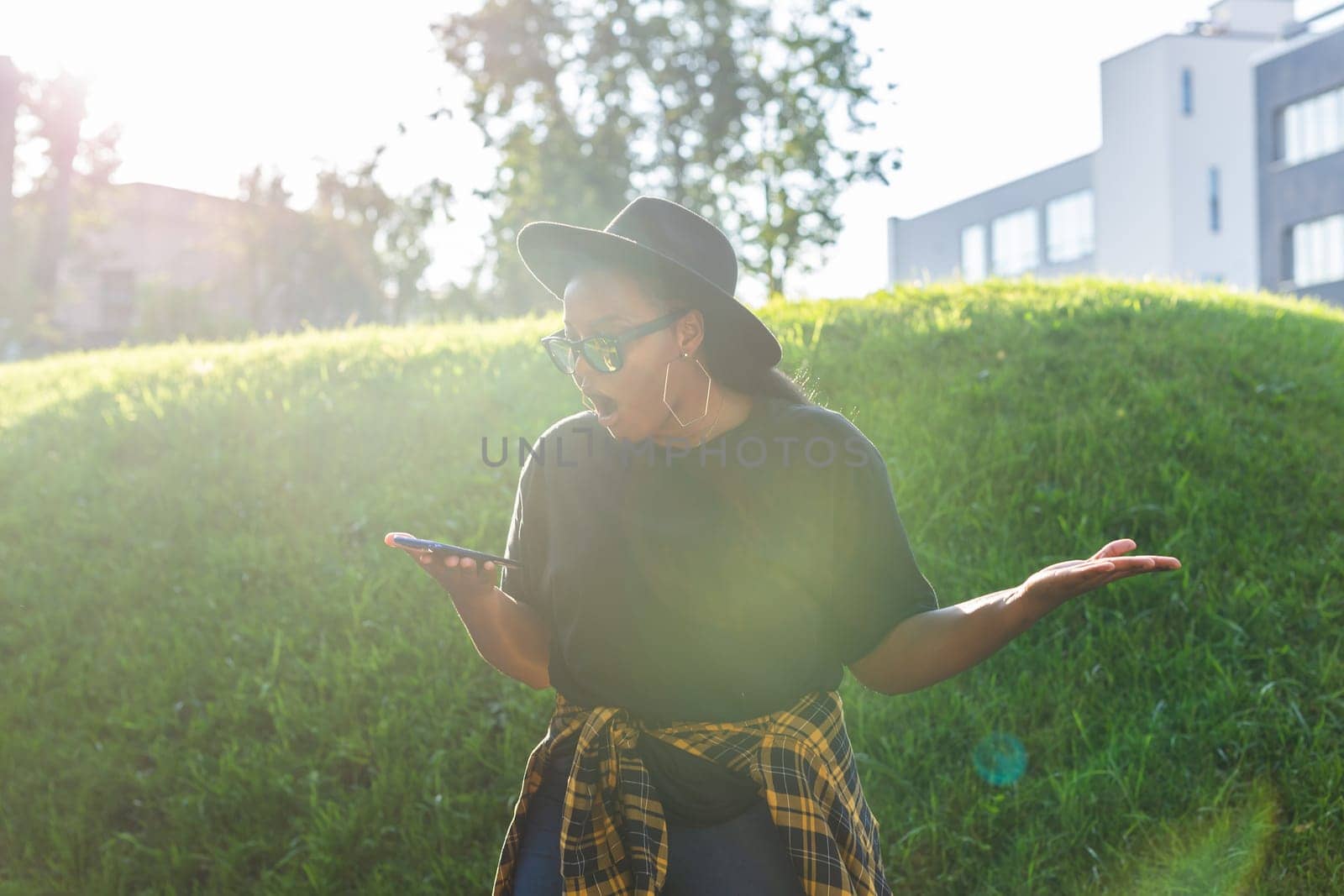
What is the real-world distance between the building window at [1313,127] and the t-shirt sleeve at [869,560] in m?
33.2

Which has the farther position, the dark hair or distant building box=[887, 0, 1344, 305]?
distant building box=[887, 0, 1344, 305]

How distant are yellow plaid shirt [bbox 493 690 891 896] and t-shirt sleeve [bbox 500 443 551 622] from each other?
329 mm

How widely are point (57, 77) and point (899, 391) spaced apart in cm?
3323

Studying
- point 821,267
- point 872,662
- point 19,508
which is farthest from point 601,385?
point 821,267

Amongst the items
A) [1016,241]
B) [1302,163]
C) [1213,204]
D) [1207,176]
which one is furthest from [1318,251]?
[1016,241]

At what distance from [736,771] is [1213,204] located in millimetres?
41125

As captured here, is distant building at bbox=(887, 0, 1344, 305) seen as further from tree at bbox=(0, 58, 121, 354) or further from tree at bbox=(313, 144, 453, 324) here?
tree at bbox=(0, 58, 121, 354)

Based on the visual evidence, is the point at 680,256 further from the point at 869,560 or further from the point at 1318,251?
the point at 1318,251

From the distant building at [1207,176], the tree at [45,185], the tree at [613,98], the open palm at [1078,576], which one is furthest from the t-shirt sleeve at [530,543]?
the tree at [45,185]

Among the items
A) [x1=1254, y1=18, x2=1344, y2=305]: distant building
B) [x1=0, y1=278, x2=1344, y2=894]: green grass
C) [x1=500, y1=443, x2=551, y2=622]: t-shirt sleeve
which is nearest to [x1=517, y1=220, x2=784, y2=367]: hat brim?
[x1=500, y1=443, x2=551, y2=622]: t-shirt sleeve

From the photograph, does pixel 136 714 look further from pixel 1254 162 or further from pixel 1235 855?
pixel 1254 162

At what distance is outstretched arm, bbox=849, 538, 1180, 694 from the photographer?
189cm

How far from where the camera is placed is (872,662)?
2.19 meters

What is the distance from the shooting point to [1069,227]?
4300 cm
